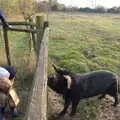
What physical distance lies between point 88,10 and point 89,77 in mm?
49852

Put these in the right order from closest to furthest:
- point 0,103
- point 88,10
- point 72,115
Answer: point 0,103 → point 72,115 → point 88,10

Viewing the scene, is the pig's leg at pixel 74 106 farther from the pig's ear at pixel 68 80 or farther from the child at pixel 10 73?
the child at pixel 10 73

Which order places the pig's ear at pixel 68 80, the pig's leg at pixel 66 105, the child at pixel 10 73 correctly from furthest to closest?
1. the pig's leg at pixel 66 105
2. the pig's ear at pixel 68 80
3. the child at pixel 10 73

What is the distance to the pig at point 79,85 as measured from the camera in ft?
22.8

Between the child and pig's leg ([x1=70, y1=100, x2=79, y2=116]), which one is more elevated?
the child

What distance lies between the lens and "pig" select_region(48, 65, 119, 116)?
6.94 m

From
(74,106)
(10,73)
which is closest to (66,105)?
(74,106)

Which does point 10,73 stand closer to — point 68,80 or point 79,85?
point 68,80

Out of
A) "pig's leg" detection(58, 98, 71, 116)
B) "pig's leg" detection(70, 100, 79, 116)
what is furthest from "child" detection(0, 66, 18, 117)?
"pig's leg" detection(70, 100, 79, 116)

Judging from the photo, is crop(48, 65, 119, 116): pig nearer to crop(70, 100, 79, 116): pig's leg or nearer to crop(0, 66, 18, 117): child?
crop(70, 100, 79, 116): pig's leg

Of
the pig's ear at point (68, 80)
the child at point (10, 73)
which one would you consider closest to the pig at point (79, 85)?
the pig's ear at point (68, 80)

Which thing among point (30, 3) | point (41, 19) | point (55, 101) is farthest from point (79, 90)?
point (30, 3)

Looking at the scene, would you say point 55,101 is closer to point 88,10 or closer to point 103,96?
point 103,96

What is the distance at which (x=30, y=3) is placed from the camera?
18.4 m
